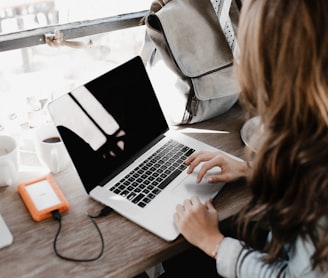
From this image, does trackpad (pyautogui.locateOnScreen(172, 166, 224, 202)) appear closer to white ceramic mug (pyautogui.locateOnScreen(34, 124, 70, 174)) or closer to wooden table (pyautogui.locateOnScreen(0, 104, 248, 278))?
wooden table (pyautogui.locateOnScreen(0, 104, 248, 278))

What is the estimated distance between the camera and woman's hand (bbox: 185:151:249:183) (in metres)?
1.01

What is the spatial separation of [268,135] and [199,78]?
50 cm

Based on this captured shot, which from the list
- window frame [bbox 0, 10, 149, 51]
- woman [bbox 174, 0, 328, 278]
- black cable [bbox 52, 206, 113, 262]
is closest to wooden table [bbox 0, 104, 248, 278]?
black cable [bbox 52, 206, 113, 262]

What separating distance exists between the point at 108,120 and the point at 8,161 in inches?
9.6

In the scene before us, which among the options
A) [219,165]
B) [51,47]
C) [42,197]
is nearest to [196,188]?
[219,165]

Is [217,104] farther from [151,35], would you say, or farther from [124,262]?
[124,262]

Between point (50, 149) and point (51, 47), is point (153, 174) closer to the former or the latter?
point (50, 149)

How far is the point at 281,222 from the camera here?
29.3 inches

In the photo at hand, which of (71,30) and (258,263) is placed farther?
(71,30)

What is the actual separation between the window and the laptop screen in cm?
28

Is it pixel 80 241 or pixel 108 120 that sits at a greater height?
pixel 108 120

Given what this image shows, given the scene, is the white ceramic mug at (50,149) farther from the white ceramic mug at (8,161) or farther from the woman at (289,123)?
the woman at (289,123)

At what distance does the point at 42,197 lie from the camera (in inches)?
37.6

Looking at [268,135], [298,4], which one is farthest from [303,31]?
[268,135]
